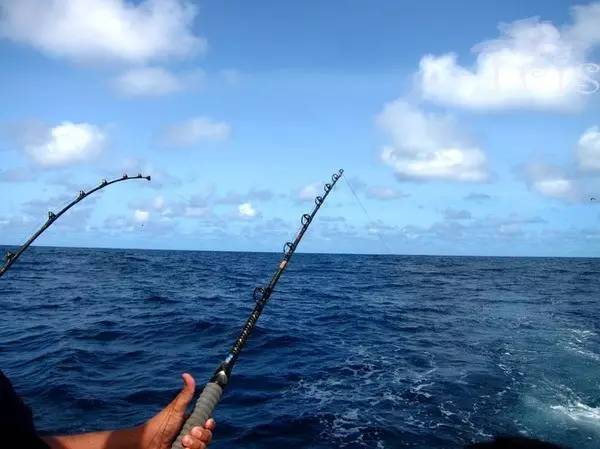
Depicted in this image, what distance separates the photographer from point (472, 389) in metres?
9.73

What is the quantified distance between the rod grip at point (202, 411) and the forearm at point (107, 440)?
2.42 feet

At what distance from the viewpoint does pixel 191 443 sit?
2582 millimetres

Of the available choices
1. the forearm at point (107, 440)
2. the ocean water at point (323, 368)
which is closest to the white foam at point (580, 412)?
the ocean water at point (323, 368)

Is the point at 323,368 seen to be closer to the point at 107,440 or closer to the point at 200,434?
the point at 107,440

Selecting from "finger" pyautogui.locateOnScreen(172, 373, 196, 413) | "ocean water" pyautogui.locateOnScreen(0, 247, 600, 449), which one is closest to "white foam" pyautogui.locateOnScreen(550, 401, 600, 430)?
"ocean water" pyautogui.locateOnScreen(0, 247, 600, 449)

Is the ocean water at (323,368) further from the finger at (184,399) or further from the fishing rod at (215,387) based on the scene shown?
the finger at (184,399)

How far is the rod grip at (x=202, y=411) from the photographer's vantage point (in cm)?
267

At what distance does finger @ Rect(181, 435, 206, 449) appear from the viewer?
2.58m

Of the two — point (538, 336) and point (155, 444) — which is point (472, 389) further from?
point (155, 444)

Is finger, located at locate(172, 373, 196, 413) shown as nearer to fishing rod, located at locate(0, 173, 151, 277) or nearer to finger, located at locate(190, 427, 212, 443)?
finger, located at locate(190, 427, 212, 443)

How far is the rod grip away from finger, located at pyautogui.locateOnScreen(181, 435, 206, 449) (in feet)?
0.14

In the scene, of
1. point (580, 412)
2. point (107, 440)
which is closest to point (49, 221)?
point (107, 440)

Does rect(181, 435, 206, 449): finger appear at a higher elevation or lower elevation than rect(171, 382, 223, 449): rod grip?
lower

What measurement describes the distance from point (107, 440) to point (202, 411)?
40.3 inches
